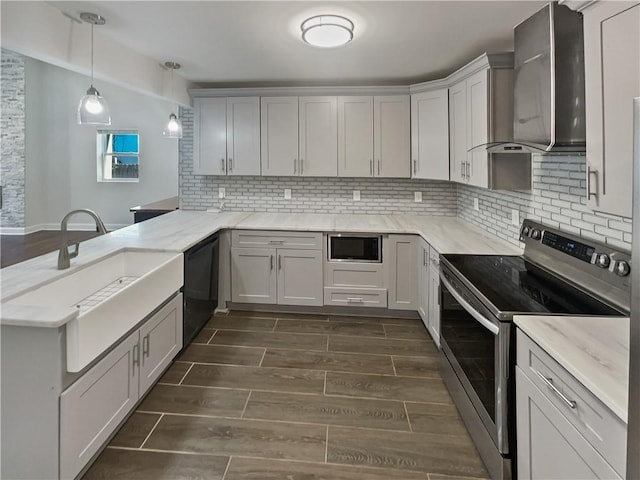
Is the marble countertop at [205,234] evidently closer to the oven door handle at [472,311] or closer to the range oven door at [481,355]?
the oven door handle at [472,311]

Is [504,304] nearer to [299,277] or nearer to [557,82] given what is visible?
[557,82]

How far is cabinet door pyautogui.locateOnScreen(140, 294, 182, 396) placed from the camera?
92.0 inches

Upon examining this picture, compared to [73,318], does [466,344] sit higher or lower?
lower

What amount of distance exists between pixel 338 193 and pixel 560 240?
2.69 meters

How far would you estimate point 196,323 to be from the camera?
3320 millimetres

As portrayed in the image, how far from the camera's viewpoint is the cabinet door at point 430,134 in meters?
3.75

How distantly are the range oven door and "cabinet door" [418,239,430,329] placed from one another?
0.78 metres

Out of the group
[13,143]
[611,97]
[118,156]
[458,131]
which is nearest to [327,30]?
[458,131]

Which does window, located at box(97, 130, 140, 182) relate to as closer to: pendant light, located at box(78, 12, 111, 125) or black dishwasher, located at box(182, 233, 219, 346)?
black dishwasher, located at box(182, 233, 219, 346)

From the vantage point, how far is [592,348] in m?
1.31

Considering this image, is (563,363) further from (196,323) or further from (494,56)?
(196,323)

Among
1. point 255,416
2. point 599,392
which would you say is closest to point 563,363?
point 599,392

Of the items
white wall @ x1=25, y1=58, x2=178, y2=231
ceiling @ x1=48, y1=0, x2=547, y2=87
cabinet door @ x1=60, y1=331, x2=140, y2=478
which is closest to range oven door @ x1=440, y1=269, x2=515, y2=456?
ceiling @ x1=48, y1=0, x2=547, y2=87

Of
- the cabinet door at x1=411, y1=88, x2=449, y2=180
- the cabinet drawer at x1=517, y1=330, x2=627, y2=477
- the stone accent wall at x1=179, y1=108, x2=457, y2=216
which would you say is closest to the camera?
the cabinet drawer at x1=517, y1=330, x2=627, y2=477
